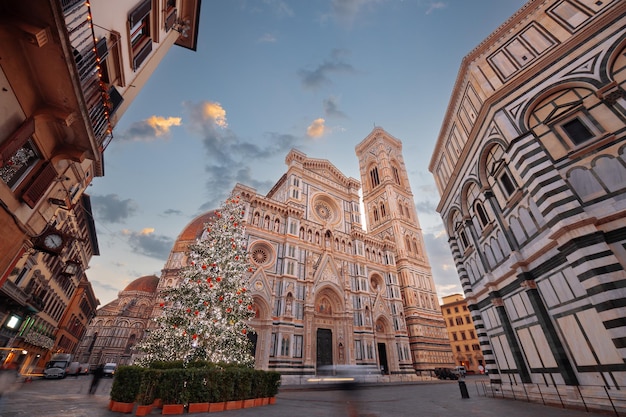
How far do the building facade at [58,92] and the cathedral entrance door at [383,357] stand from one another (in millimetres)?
29311

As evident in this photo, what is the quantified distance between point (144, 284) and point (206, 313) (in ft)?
186

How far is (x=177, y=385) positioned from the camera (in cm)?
768

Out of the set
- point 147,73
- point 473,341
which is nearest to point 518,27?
point 147,73

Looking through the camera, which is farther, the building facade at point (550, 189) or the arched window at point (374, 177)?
the arched window at point (374, 177)

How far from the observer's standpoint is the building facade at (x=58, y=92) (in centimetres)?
448

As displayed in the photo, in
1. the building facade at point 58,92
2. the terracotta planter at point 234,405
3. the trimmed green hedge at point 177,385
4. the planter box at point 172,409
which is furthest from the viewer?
the terracotta planter at point 234,405

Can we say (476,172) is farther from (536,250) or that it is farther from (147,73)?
(147,73)

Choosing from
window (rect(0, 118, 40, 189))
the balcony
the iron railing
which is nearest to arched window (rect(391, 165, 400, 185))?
the iron railing

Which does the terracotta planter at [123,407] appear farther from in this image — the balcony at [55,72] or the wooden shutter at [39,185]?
the balcony at [55,72]

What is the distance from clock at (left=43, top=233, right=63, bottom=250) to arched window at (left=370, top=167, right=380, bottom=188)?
143 feet

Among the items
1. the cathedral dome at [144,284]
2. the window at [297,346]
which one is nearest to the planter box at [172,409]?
the window at [297,346]

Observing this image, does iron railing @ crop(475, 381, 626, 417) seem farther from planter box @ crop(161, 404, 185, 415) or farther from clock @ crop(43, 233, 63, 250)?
clock @ crop(43, 233, 63, 250)

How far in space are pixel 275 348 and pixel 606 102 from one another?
2361 cm

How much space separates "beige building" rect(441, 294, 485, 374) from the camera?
4769 centimetres
